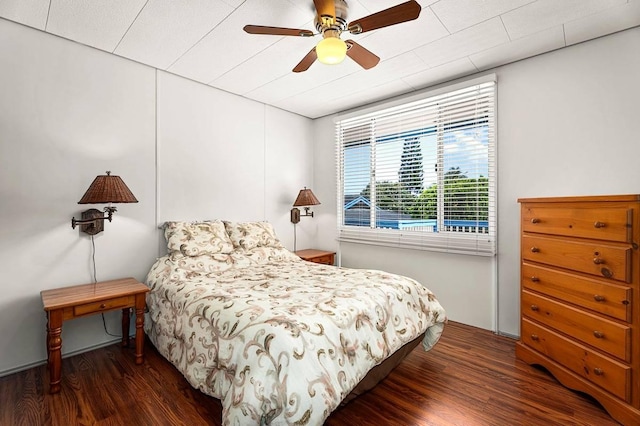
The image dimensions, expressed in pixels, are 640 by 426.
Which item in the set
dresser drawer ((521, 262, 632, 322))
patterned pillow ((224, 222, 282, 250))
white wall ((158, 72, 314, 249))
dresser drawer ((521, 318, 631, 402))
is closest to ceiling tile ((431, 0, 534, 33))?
dresser drawer ((521, 262, 632, 322))

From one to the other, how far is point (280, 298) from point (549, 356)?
1.97m

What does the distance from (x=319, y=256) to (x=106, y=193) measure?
2426mm

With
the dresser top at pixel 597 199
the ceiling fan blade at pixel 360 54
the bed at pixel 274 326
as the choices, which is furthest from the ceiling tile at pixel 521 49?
the bed at pixel 274 326

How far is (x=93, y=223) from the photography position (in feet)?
8.52

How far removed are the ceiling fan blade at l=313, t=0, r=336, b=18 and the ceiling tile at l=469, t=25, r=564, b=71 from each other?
5.06 ft

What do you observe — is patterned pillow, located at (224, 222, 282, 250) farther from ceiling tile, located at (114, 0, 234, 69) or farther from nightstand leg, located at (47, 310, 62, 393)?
ceiling tile, located at (114, 0, 234, 69)

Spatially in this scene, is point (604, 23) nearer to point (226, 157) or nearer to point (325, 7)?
point (325, 7)

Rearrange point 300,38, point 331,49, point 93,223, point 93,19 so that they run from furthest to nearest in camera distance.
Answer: point 93,223
point 300,38
point 93,19
point 331,49

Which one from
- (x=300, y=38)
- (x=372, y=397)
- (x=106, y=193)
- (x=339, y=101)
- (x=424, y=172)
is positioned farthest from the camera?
(x=339, y=101)

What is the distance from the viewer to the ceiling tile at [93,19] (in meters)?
2.05

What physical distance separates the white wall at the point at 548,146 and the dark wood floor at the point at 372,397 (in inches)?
29.2

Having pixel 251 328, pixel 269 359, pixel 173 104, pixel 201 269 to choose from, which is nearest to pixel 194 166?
pixel 173 104

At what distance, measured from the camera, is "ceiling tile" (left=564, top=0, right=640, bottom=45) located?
2.11 m

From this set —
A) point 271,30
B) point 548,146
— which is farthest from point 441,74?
point 271,30
